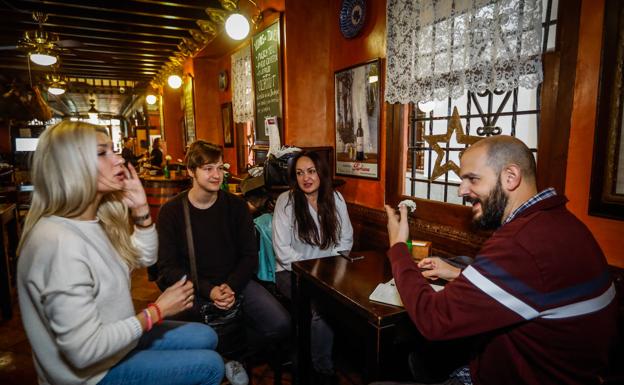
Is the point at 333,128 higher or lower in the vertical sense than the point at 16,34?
lower

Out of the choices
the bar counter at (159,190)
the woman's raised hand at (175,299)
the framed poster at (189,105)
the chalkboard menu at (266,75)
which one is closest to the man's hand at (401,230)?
the woman's raised hand at (175,299)

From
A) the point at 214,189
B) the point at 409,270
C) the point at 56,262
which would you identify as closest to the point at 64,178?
the point at 56,262

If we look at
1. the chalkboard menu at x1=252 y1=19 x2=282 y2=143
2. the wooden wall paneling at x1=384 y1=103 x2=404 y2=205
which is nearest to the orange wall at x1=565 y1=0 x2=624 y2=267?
the wooden wall paneling at x1=384 y1=103 x2=404 y2=205

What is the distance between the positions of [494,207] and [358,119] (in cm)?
223

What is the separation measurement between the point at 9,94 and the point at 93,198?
8978mm

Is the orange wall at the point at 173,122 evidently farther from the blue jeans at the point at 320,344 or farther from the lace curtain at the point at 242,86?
the blue jeans at the point at 320,344

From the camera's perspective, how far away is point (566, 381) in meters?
1.15

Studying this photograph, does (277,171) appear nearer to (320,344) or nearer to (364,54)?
(364,54)

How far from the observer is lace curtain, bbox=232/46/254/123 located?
554 cm

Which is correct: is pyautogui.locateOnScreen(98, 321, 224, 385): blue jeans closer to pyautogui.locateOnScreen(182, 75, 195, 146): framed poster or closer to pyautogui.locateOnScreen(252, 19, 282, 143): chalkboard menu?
pyautogui.locateOnScreen(252, 19, 282, 143): chalkboard menu

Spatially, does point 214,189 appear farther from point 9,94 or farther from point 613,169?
point 9,94

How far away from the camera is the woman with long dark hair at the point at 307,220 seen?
9.25 feet

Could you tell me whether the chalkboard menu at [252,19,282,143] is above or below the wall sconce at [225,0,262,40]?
below

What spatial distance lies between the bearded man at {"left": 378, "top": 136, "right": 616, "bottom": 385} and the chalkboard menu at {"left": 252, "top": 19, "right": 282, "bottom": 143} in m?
3.45
